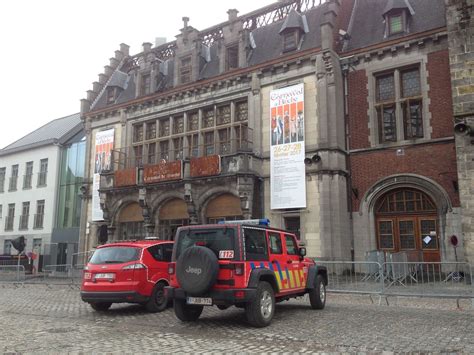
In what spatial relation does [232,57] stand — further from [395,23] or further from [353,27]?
[395,23]

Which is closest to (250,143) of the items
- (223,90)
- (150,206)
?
(223,90)

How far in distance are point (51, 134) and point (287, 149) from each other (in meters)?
22.8

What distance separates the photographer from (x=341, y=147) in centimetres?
1953

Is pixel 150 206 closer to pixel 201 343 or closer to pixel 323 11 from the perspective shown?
pixel 323 11

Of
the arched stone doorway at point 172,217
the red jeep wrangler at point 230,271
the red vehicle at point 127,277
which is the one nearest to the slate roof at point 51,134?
the arched stone doorway at point 172,217

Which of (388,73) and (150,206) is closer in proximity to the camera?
(388,73)

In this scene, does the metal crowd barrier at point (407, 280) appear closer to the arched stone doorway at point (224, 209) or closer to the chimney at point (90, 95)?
the arched stone doorway at point (224, 209)

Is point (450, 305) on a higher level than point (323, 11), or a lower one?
lower

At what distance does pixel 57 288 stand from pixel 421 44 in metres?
18.0

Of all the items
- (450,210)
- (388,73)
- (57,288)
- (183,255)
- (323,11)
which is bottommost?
(57,288)

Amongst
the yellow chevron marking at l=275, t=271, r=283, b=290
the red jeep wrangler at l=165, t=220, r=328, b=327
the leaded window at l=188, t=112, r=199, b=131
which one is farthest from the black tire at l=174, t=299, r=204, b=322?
the leaded window at l=188, t=112, r=199, b=131

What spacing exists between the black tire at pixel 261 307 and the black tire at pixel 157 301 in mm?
3285

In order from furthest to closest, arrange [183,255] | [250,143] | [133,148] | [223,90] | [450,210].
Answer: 1. [133,148]
2. [223,90]
3. [250,143]
4. [450,210]
5. [183,255]

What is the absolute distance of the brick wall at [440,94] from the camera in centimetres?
1775
